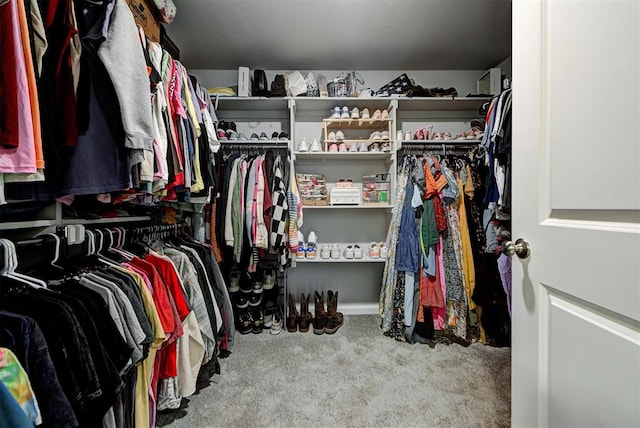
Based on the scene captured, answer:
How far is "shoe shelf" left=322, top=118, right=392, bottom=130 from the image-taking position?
2178mm

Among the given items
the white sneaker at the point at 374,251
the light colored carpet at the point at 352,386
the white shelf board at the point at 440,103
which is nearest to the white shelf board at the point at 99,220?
the light colored carpet at the point at 352,386

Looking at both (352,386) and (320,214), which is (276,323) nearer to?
(352,386)

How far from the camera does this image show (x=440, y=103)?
2242 millimetres

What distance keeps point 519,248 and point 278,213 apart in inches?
58.6

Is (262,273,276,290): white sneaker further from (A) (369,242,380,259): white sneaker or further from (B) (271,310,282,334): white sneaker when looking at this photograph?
(A) (369,242,380,259): white sneaker

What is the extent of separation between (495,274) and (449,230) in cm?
43

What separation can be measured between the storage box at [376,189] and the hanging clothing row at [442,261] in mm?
263

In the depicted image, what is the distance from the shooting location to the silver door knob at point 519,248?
0.73 m

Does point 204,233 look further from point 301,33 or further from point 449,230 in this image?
point 449,230

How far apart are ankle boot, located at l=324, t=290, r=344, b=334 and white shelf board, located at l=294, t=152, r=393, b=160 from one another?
120 cm

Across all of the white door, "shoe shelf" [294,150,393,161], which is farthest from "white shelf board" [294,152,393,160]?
the white door

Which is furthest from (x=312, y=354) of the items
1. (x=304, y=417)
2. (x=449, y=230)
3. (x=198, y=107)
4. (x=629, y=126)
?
(x=629, y=126)

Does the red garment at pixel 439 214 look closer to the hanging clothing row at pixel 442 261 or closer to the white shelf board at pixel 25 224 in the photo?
the hanging clothing row at pixel 442 261

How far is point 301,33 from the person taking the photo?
194cm
